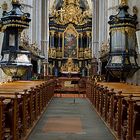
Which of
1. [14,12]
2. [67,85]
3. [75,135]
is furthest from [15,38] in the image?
[67,85]

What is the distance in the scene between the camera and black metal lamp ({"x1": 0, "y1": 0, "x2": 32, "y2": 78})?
51.3 feet

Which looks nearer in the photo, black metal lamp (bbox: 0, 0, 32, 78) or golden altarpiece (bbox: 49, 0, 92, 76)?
black metal lamp (bbox: 0, 0, 32, 78)

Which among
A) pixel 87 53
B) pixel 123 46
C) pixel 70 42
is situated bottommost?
pixel 123 46

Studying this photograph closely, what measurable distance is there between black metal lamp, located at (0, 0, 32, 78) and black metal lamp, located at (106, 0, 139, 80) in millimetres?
3559

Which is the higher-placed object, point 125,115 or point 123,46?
point 123,46

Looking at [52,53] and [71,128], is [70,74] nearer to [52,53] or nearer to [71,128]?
[52,53]

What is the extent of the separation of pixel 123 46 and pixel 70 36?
25137 mm

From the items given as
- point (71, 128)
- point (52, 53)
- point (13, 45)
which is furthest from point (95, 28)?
point (71, 128)

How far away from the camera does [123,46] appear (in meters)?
15.6

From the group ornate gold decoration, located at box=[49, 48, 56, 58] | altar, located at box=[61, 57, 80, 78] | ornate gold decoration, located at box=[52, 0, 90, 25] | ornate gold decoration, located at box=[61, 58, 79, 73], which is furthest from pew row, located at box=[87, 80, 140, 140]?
ornate gold decoration, located at box=[52, 0, 90, 25]

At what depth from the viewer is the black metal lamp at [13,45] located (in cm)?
1564

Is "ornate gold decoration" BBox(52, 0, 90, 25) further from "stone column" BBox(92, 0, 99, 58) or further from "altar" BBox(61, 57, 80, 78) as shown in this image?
"altar" BBox(61, 57, 80, 78)

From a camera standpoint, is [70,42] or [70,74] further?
[70,42]

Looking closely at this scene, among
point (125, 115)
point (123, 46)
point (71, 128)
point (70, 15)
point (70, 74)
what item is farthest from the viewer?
point (70, 15)
